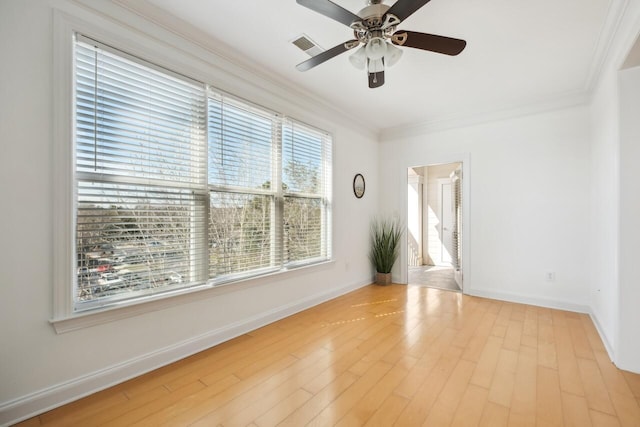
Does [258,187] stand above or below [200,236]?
above

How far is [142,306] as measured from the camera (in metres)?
2.05

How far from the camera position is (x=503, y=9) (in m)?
2.03

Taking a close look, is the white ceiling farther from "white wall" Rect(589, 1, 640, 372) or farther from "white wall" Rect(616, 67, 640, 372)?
"white wall" Rect(616, 67, 640, 372)

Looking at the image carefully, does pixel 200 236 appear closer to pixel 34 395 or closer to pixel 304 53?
pixel 34 395

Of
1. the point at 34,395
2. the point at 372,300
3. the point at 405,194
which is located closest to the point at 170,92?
the point at 34,395

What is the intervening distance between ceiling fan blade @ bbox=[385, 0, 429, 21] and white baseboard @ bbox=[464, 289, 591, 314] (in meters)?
3.69

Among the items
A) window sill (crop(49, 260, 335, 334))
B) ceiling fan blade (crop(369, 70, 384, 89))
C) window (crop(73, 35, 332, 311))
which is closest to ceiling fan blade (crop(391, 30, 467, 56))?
ceiling fan blade (crop(369, 70, 384, 89))

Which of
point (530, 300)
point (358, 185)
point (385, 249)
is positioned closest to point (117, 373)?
point (358, 185)

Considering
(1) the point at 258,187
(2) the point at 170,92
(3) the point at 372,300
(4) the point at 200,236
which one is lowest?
(3) the point at 372,300

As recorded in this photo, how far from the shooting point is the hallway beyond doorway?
4.65 metres

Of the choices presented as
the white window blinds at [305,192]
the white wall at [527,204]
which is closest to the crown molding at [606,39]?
the white wall at [527,204]

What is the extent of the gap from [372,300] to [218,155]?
268 centimetres

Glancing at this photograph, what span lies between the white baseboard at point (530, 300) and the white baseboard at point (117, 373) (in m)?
2.86

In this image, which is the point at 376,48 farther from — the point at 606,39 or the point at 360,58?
the point at 606,39
